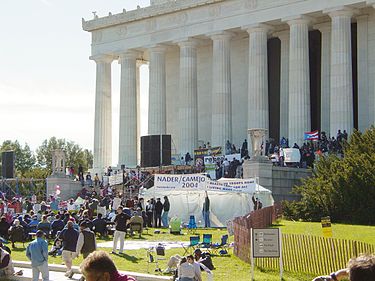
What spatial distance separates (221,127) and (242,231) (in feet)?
142

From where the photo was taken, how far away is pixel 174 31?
246 ft

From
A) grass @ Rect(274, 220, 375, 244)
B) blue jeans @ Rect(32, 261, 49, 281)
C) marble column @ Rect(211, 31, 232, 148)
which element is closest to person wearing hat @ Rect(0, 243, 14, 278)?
blue jeans @ Rect(32, 261, 49, 281)

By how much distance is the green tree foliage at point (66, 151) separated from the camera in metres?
137

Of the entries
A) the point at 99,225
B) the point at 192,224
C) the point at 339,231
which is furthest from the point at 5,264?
the point at 192,224

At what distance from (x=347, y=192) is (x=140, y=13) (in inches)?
1564

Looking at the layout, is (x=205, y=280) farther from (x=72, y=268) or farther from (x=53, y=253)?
(x=53, y=253)

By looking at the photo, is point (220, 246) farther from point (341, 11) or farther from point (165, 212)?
point (341, 11)

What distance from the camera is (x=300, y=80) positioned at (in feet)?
217

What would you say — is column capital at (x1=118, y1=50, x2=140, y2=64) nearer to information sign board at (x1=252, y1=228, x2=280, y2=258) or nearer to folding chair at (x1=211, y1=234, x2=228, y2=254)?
folding chair at (x1=211, y1=234, x2=228, y2=254)

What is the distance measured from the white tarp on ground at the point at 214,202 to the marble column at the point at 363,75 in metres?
20.7

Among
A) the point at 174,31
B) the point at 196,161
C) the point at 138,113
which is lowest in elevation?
the point at 196,161

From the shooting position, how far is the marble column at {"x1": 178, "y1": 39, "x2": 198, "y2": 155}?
73812 mm

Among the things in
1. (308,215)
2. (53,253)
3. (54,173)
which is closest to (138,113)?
(54,173)

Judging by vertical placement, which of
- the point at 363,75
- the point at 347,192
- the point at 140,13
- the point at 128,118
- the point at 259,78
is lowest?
the point at 347,192
